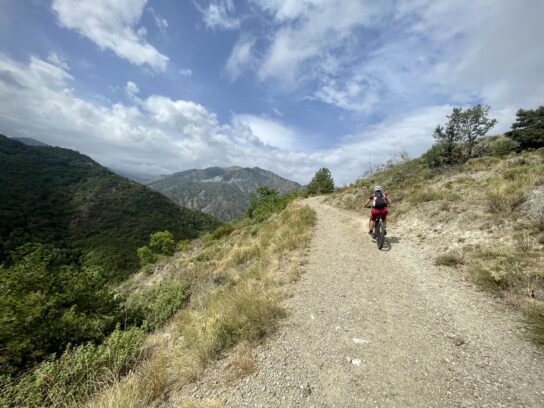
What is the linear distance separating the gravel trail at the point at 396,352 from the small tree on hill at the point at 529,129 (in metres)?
34.6

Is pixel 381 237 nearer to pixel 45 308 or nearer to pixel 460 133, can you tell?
pixel 45 308

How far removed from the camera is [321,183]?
3819 centimetres

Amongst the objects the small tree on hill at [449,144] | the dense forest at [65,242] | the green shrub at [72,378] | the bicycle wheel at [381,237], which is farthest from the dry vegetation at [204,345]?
the small tree on hill at [449,144]

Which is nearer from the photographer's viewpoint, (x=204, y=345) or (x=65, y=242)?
(x=204, y=345)

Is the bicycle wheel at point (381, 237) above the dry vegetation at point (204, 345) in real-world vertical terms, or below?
above

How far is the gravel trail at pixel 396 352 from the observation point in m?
2.82

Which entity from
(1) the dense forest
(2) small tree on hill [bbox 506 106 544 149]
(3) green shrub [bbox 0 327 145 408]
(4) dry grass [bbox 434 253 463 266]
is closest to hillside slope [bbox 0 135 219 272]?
(1) the dense forest

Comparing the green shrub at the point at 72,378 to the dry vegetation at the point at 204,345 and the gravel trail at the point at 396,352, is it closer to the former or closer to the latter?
the dry vegetation at the point at 204,345

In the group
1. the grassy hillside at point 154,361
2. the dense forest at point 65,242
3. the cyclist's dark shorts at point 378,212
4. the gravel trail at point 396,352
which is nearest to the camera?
the gravel trail at point 396,352

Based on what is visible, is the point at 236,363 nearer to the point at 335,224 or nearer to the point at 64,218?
the point at 335,224

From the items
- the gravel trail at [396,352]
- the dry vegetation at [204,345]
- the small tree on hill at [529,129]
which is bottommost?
the dry vegetation at [204,345]

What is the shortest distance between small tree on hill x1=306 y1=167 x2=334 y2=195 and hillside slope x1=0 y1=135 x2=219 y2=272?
46.7 m

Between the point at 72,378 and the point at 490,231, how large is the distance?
10.4 metres

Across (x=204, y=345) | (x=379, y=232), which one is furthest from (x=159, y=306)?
(x=379, y=232)
